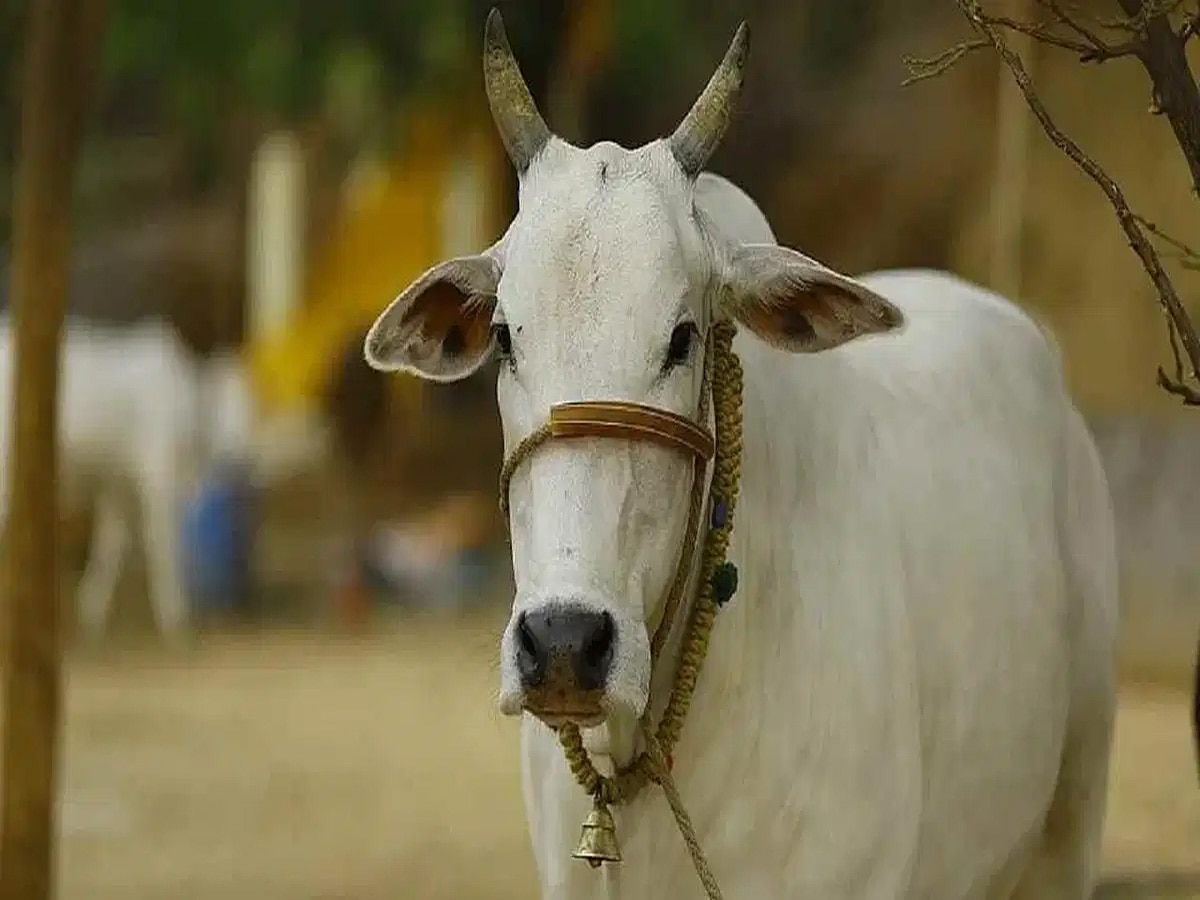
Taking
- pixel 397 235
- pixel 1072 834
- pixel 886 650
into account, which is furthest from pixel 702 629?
pixel 397 235

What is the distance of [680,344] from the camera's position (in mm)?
2934

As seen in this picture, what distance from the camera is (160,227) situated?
17.1 metres

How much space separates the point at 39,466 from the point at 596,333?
2912 mm

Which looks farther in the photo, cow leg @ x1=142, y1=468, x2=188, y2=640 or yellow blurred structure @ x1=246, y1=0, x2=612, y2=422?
yellow blurred structure @ x1=246, y1=0, x2=612, y2=422

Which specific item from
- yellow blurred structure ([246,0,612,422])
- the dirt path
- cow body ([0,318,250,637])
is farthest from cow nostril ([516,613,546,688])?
yellow blurred structure ([246,0,612,422])

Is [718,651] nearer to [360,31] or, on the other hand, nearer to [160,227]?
[360,31]

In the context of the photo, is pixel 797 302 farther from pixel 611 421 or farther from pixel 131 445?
pixel 131 445

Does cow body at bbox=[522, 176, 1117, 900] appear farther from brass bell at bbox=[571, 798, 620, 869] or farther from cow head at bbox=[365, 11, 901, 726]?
cow head at bbox=[365, 11, 901, 726]

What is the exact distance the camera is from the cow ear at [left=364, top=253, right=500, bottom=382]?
10.2ft

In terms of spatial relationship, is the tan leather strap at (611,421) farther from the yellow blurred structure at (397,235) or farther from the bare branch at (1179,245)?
the yellow blurred structure at (397,235)

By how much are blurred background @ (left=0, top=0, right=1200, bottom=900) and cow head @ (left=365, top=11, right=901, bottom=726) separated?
383 cm

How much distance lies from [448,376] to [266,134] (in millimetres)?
13773

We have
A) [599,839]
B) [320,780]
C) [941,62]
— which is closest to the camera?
[599,839]

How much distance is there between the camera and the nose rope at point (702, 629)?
310cm
